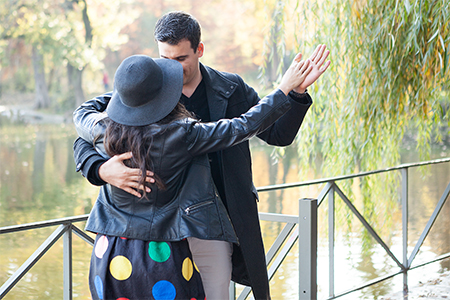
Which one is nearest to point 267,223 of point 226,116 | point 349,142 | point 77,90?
point 349,142

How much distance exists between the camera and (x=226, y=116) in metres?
2.06

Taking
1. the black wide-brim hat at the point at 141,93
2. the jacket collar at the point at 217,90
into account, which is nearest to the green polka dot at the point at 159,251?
the black wide-brim hat at the point at 141,93

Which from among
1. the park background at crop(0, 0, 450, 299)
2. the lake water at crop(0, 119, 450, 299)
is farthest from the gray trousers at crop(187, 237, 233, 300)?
the park background at crop(0, 0, 450, 299)

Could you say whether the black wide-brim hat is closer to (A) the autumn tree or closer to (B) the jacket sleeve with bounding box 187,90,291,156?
(B) the jacket sleeve with bounding box 187,90,291,156

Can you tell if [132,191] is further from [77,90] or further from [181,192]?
[77,90]

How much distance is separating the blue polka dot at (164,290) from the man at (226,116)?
17 cm

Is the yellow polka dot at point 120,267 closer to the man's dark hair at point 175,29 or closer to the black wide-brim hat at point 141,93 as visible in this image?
the black wide-brim hat at point 141,93

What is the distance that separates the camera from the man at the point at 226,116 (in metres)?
1.77

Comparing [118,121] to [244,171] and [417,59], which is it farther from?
[417,59]

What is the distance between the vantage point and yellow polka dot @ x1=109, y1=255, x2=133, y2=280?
5.30ft

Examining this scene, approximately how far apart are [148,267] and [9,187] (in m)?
9.79

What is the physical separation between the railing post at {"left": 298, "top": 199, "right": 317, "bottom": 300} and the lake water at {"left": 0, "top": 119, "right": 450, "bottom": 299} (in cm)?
125

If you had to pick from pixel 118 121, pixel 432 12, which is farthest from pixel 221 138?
pixel 432 12

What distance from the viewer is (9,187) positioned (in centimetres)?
1046
